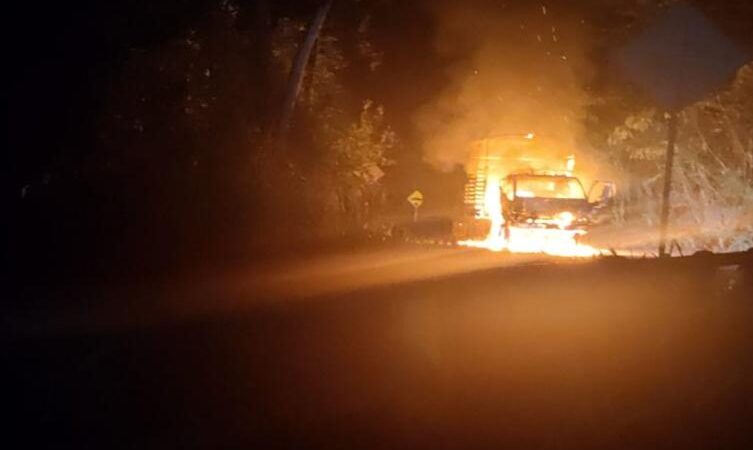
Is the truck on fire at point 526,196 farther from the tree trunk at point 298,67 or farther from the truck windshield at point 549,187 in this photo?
the tree trunk at point 298,67

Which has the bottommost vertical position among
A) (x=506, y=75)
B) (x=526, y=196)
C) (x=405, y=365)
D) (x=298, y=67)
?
(x=405, y=365)

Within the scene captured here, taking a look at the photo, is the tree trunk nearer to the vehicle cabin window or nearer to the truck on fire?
the truck on fire

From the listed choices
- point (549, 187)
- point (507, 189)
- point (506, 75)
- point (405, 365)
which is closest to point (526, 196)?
point (549, 187)

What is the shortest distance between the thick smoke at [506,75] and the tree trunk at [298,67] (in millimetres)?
5457

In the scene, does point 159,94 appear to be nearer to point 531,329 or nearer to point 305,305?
point 305,305

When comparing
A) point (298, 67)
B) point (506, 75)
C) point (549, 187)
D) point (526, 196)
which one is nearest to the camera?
point (298, 67)

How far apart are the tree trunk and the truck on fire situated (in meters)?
5.75

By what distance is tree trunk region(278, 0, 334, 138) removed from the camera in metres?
16.7

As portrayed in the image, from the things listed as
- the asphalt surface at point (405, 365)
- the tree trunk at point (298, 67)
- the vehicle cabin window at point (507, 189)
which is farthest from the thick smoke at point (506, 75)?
the asphalt surface at point (405, 365)

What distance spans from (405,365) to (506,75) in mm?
20409

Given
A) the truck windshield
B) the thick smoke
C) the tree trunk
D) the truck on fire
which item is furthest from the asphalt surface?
the thick smoke

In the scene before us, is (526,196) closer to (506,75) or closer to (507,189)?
(507,189)

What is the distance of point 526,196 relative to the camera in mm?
21531

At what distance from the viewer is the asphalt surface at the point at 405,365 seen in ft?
19.4
